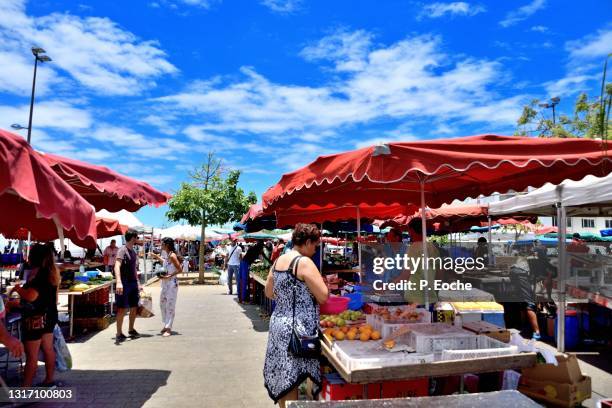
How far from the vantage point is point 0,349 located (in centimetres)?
745

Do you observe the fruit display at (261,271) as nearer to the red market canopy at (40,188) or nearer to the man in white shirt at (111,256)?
the man in white shirt at (111,256)

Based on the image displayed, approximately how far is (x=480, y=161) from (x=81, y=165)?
4271 mm

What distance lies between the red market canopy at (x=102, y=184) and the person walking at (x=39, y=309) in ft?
3.28

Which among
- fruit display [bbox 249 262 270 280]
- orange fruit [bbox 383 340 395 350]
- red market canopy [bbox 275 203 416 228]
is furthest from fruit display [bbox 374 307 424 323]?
fruit display [bbox 249 262 270 280]

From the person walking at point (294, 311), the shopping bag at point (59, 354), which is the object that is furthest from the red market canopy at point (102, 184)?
the person walking at point (294, 311)

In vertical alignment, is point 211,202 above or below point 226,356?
above

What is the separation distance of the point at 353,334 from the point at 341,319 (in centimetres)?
51

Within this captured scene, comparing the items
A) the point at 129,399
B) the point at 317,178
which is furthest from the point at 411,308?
the point at 129,399

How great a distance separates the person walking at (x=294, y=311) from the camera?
3.93 meters

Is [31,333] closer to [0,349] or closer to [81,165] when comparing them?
[81,165]

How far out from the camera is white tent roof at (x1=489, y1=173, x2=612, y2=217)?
20.7 ft

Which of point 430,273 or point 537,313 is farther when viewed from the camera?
point 537,313

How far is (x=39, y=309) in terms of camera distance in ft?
18.2

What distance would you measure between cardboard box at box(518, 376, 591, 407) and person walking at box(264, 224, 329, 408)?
111 inches
